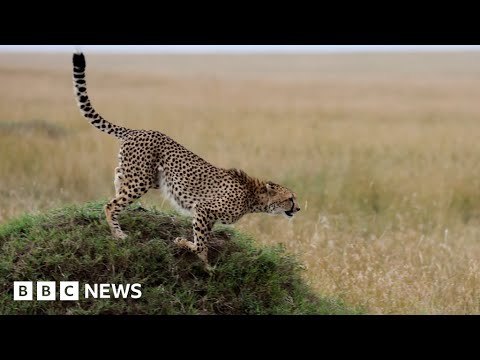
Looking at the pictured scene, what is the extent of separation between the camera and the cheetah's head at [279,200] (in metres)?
9.60

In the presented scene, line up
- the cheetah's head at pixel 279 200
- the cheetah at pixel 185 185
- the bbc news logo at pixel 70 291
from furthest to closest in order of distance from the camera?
the cheetah's head at pixel 279 200 < the cheetah at pixel 185 185 < the bbc news logo at pixel 70 291

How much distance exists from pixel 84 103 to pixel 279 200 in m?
2.22

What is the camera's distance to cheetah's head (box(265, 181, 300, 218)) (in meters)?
9.60

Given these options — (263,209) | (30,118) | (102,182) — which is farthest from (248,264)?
(30,118)

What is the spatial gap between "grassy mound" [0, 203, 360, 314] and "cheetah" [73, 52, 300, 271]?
7.6 inches

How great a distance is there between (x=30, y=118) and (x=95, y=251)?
4.52 metres

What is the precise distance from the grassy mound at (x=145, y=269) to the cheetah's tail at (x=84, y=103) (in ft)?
2.94

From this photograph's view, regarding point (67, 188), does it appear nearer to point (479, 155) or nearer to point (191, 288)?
point (191, 288)

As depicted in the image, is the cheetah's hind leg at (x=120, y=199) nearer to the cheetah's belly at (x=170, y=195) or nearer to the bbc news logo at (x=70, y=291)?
the cheetah's belly at (x=170, y=195)

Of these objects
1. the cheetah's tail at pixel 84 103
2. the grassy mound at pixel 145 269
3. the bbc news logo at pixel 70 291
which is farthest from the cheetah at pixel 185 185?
the bbc news logo at pixel 70 291

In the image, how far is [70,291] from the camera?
9234mm

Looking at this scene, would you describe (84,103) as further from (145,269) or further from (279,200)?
(279,200)

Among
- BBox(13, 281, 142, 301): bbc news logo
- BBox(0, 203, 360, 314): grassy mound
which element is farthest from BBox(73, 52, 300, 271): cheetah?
BBox(13, 281, 142, 301): bbc news logo

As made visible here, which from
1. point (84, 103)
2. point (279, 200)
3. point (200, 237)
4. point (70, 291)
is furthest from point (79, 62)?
point (279, 200)
